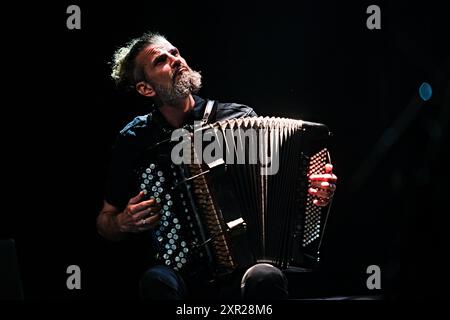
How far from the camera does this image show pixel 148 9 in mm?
2971

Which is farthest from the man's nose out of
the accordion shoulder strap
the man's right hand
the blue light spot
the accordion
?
the blue light spot

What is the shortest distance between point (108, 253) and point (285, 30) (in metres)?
1.54

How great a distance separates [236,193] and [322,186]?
357mm

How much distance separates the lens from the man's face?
264cm

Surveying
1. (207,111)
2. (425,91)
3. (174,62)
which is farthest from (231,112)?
(425,91)

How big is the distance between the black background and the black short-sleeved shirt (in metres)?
0.39

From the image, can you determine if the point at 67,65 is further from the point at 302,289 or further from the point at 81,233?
the point at 302,289

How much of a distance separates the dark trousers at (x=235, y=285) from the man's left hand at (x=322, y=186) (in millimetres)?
343

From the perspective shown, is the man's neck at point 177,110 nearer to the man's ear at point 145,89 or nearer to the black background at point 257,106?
the man's ear at point 145,89

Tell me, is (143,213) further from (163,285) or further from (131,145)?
(131,145)

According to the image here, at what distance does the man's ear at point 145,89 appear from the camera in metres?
2.72

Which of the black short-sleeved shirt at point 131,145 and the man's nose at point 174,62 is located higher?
the man's nose at point 174,62

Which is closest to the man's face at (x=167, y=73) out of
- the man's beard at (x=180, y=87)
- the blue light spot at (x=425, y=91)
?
the man's beard at (x=180, y=87)

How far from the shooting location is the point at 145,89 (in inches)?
108
